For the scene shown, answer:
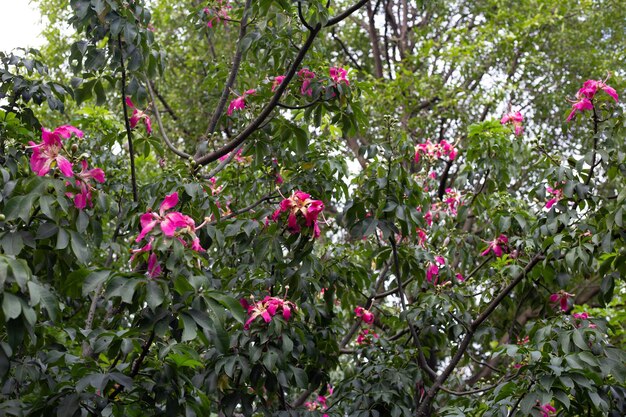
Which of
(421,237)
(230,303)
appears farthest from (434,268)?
(230,303)

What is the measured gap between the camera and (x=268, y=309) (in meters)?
2.70

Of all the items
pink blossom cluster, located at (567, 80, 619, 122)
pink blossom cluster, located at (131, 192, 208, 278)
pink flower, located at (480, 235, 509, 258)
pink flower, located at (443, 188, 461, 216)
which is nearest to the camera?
pink blossom cluster, located at (131, 192, 208, 278)

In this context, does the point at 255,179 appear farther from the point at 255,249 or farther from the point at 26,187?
the point at 26,187

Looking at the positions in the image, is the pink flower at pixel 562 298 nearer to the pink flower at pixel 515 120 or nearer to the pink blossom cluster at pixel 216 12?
the pink flower at pixel 515 120

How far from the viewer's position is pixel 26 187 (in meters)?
1.95

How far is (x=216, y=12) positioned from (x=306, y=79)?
0.82 m

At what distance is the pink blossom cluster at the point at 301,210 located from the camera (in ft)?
8.00

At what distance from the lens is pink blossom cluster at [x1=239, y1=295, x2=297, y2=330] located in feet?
8.77

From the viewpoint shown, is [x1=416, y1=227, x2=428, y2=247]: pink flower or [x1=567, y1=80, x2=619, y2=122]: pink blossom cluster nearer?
[x1=567, y1=80, x2=619, y2=122]: pink blossom cluster

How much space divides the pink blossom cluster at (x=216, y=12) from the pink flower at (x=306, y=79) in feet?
2.22

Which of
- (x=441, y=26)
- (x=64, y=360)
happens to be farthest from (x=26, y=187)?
(x=441, y=26)

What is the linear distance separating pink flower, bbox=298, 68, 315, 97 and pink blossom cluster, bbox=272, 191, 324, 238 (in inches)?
30.0

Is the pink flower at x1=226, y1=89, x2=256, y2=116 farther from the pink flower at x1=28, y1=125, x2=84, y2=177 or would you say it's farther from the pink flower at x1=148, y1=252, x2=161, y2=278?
the pink flower at x1=148, y1=252, x2=161, y2=278

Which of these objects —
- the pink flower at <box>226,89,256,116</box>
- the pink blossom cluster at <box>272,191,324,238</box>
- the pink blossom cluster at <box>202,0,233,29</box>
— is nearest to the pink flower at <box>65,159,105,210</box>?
the pink blossom cluster at <box>272,191,324,238</box>
